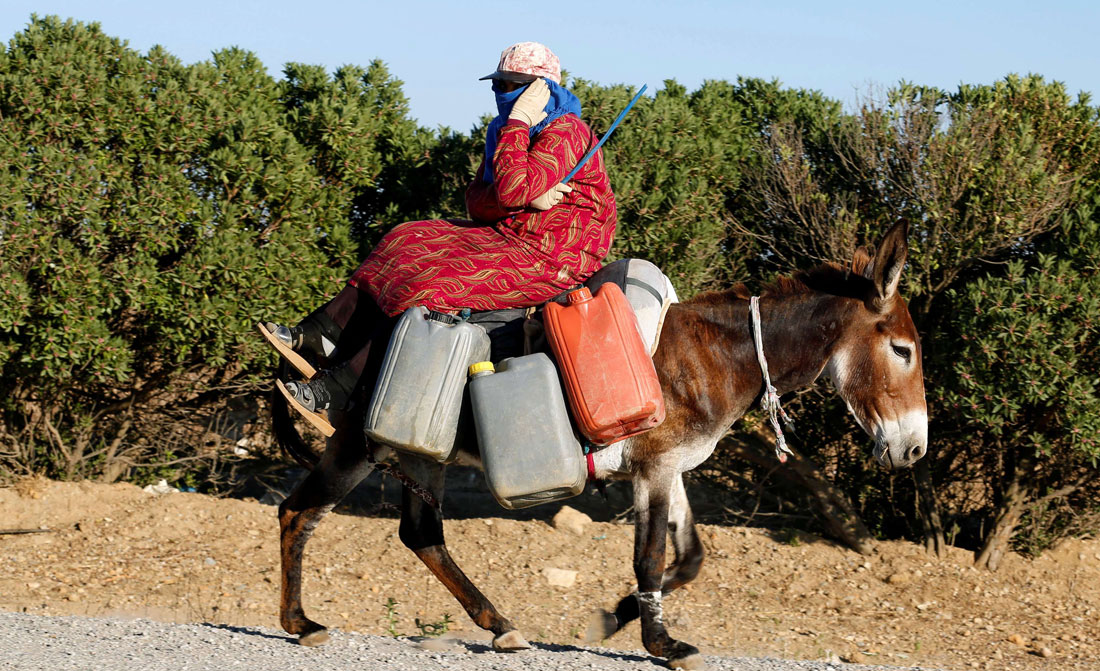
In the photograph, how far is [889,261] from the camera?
4465 mm

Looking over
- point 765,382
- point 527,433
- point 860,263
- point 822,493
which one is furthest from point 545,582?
point 860,263

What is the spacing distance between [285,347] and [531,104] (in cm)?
152

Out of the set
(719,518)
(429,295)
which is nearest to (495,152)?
(429,295)

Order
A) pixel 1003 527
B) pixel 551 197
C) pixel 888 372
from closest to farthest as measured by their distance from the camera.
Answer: pixel 888 372, pixel 551 197, pixel 1003 527

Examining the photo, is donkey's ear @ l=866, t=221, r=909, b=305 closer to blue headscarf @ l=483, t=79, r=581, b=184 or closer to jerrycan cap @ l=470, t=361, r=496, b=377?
blue headscarf @ l=483, t=79, r=581, b=184

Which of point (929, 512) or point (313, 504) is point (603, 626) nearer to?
point (313, 504)

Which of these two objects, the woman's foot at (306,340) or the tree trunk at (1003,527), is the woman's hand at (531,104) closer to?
the woman's foot at (306,340)

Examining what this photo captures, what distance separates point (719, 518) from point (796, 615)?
1844mm

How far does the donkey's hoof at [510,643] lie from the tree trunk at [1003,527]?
449 cm

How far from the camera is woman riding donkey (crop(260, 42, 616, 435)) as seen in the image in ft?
15.3

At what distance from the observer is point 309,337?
16.0 feet

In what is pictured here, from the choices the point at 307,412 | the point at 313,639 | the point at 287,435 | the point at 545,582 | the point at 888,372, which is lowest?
the point at 545,582

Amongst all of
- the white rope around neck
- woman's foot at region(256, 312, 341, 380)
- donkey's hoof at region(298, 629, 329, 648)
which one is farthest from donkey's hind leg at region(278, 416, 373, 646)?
the white rope around neck

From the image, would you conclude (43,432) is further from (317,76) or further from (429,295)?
(429,295)
